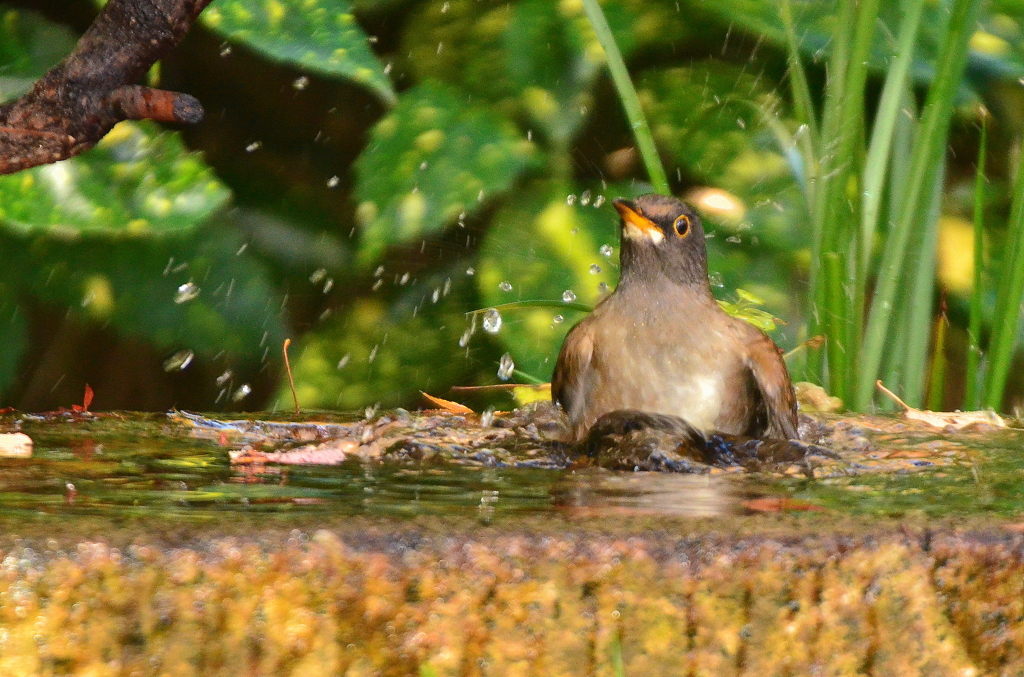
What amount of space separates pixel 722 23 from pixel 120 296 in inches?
82.0

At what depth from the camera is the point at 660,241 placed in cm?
259

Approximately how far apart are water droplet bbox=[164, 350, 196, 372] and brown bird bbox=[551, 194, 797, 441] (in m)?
1.76

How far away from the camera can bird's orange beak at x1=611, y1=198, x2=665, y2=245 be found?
2590 mm

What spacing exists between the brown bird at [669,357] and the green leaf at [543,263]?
0.75 meters

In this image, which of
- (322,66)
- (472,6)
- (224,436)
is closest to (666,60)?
(472,6)

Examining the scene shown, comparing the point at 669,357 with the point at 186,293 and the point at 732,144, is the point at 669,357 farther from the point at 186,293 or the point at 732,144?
Answer: the point at 186,293

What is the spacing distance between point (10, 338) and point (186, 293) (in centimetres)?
61

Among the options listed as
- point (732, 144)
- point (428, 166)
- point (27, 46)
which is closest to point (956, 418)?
point (732, 144)

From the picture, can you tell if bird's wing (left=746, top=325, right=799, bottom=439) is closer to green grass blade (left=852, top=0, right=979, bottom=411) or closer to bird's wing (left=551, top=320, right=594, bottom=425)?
bird's wing (left=551, top=320, right=594, bottom=425)

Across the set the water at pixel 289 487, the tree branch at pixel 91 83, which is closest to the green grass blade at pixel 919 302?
the water at pixel 289 487

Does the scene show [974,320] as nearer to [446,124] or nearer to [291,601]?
[446,124]

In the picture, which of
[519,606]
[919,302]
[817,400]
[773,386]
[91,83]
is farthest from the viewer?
[919,302]

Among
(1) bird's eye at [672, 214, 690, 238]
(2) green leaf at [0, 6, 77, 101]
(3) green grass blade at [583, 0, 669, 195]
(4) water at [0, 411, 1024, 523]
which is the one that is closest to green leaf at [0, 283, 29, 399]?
(2) green leaf at [0, 6, 77, 101]

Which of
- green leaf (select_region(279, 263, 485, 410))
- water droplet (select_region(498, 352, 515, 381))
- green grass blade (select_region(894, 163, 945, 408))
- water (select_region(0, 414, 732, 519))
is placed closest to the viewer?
water (select_region(0, 414, 732, 519))
